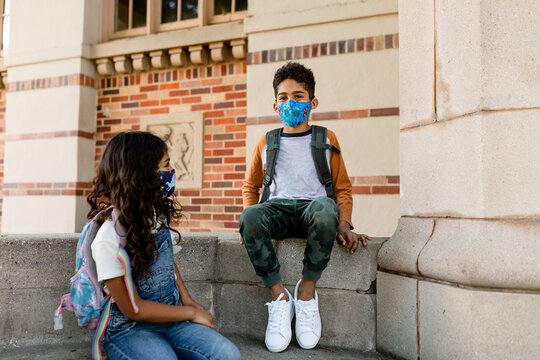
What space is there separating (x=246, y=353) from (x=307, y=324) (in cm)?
31

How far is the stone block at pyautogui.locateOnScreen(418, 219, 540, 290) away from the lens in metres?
1.61

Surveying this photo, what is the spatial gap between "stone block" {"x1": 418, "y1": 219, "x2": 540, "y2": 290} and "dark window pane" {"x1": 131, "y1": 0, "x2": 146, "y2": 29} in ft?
15.1

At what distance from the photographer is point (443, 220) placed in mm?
1881

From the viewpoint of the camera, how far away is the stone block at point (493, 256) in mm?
1612

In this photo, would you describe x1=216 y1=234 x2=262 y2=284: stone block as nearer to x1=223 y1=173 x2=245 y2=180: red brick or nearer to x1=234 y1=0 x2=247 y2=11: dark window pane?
x1=223 y1=173 x2=245 y2=180: red brick

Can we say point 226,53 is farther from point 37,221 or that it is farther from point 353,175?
point 37,221

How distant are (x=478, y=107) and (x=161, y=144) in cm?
126

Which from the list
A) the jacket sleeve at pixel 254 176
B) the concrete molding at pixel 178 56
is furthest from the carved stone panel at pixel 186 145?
the jacket sleeve at pixel 254 176

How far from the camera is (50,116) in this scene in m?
5.13

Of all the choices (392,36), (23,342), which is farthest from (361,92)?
(23,342)

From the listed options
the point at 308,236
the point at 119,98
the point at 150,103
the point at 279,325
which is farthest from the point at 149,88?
the point at 279,325

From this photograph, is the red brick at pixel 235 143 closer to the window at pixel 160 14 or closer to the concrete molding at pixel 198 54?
the concrete molding at pixel 198 54

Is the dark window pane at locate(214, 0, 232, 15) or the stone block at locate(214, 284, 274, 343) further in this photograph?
the dark window pane at locate(214, 0, 232, 15)

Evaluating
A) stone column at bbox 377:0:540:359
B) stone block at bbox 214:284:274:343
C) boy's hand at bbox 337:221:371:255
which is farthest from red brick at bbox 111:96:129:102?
stone column at bbox 377:0:540:359
